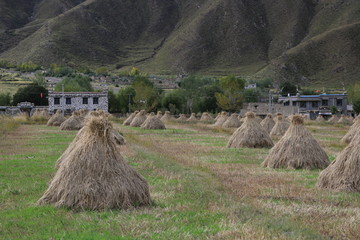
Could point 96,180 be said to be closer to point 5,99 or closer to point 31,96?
point 31,96

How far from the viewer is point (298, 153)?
14820mm

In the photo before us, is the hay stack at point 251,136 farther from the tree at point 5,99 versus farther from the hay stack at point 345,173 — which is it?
the tree at point 5,99

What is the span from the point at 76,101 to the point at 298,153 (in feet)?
212

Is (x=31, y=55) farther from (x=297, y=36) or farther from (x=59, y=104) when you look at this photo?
(x=297, y=36)

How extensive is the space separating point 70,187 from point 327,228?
441 cm

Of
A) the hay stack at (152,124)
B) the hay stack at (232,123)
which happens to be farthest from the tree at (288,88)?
the hay stack at (152,124)

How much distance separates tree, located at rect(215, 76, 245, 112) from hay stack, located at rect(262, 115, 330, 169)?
67.5m

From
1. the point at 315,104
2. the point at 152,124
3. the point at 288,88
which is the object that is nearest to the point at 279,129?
the point at 152,124

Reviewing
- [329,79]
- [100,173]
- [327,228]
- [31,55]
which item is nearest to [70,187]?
[100,173]

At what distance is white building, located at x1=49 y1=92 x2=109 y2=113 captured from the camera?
75062 mm

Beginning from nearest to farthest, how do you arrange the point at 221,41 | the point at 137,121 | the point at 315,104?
the point at 137,121 → the point at 315,104 → the point at 221,41

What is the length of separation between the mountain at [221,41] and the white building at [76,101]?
152 ft

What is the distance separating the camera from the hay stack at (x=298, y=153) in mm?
14667

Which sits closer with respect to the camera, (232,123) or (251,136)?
(251,136)
